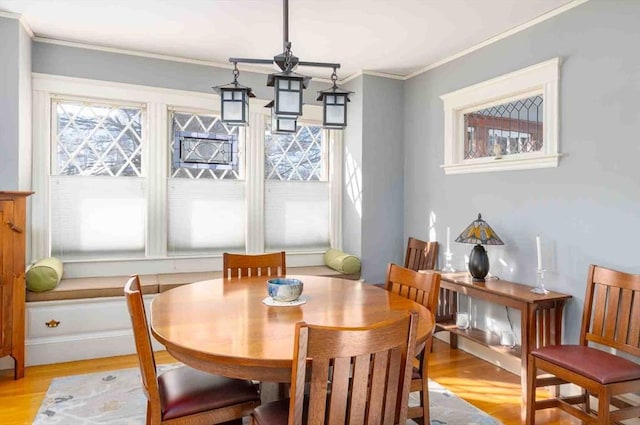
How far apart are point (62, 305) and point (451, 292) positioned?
3077mm

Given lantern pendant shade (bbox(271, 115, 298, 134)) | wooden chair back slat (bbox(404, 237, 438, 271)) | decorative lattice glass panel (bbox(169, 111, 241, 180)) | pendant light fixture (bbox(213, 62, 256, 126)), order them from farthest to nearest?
decorative lattice glass panel (bbox(169, 111, 241, 180)) → wooden chair back slat (bbox(404, 237, 438, 271)) → lantern pendant shade (bbox(271, 115, 298, 134)) → pendant light fixture (bbox(213, 62, 256, 126))

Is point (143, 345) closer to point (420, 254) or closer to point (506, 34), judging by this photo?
point (420, 254)

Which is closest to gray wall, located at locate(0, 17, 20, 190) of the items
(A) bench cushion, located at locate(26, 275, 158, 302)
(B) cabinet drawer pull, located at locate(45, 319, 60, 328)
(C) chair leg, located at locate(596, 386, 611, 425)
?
(A) bench cushion, located at locate(26, 275, 158, 302)

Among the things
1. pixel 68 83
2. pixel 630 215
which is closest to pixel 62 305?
pixel 68 83

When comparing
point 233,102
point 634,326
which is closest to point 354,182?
point 233,102

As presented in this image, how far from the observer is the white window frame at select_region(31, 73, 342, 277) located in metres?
3.47

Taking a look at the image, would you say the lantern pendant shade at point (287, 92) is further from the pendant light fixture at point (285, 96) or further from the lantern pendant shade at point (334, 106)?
the lantern pendant shade at point (334, 106)

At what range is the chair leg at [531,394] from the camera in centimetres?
229

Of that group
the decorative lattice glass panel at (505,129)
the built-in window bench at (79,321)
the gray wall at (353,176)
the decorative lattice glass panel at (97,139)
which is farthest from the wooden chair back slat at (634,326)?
the decorative lattice glass panel at (97,139)

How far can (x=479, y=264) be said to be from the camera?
310 cm

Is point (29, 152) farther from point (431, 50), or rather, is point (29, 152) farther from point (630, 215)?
point (630, 215)

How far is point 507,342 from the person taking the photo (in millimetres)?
2965

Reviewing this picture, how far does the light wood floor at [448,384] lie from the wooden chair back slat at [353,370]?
5.07ft

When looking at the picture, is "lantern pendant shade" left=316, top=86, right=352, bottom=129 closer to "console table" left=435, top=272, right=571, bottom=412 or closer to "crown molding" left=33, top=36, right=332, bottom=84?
"console table" left=435, top=272, right=571, bottom=412
